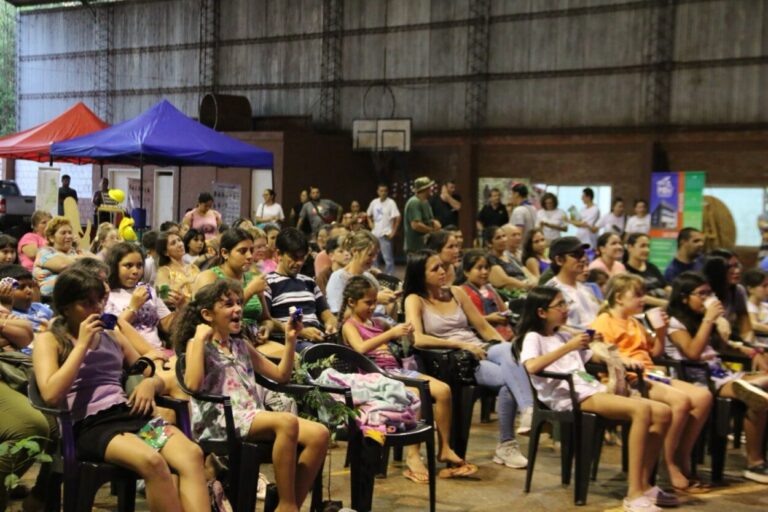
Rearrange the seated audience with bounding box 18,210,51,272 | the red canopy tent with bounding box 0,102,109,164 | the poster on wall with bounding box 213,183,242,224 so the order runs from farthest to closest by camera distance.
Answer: the poster on wall with bounding box 213,183,242,224 < the red canopy tent with bounding box 0,102,109,164 < the seated audience with bounding box 18,210,51,272

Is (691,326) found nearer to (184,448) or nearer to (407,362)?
(407,362)

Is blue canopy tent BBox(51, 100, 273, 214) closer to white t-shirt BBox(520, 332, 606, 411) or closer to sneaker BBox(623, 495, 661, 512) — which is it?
white t-shirt BBox(520, 332, 606, 411)

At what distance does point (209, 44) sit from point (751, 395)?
2077 cm

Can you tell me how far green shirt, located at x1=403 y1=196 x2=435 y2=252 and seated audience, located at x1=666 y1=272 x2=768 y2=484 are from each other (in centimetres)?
638

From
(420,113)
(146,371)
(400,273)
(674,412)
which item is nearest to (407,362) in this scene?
(674,412)

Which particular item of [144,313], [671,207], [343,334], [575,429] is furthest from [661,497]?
[671,207]

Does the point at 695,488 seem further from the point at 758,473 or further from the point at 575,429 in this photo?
the point at 575,429

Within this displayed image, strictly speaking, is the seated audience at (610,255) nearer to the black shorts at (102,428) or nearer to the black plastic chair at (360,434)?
the black plastic chair at (360,434)

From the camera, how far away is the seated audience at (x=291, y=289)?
5.98 m

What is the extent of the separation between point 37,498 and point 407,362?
2.13 meters

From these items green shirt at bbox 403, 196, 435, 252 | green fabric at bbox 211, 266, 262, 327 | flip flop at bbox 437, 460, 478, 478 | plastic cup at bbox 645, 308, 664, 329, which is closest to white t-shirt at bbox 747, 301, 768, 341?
plastic cup at bbox 645, 308, 664, 329

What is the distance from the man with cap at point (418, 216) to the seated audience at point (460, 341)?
243 inches

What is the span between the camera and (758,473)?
5883mm

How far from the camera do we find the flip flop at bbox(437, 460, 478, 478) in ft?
18.3
